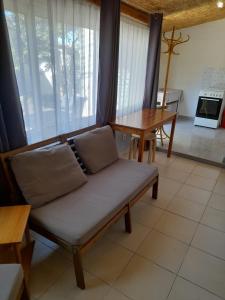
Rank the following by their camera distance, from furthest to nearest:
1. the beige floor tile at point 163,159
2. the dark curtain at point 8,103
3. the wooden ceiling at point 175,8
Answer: the beige floor tile at point 163,159 < the wooden ceiling at point 175,8 < the dark curtain at point 8,103

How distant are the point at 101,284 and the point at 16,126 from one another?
135 cm

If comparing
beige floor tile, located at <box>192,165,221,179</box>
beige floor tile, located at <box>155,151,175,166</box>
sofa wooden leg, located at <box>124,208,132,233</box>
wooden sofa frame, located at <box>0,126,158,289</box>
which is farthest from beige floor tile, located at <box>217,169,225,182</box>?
sofa wooden leg, located at <box>124,208,132,233</box>

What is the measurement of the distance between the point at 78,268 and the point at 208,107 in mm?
4881

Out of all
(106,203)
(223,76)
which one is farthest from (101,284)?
(223,76)

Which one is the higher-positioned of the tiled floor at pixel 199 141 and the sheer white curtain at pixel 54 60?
the sheer white curtain at pixel 54 60

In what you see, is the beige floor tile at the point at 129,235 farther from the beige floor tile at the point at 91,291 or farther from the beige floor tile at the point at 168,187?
the beige floor tile at the point at 168,187

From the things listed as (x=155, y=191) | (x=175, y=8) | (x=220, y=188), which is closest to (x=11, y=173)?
(x=155, y=191)

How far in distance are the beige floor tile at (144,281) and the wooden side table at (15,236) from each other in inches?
27.4

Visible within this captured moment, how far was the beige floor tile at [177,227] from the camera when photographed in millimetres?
1947

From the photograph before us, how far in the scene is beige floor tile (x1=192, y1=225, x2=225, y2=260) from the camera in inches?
70.9

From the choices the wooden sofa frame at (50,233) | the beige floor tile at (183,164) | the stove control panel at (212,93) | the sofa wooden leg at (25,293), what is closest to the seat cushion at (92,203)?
the wooden sofa frame at (50,233)

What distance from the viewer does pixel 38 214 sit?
60.4 inches

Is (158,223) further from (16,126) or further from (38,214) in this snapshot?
(16,126)

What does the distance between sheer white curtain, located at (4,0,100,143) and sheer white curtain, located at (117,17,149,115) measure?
2.14 ft
